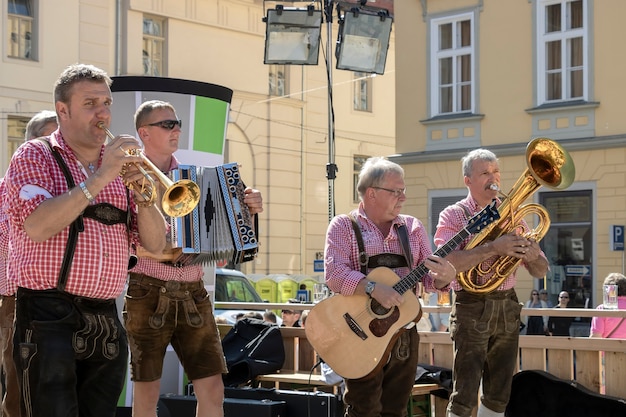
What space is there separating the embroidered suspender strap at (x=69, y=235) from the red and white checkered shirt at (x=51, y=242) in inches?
0.6

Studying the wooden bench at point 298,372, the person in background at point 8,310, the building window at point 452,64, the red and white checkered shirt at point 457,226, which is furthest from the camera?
the building window at point 452,64

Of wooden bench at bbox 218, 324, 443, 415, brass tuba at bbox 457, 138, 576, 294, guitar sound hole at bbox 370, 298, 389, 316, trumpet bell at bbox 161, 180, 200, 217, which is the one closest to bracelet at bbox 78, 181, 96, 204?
trumpet bell at bbox 161, 180, 200, 217

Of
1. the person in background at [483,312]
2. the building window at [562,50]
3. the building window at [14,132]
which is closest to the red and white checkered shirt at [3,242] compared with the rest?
the person in background at [483,312]

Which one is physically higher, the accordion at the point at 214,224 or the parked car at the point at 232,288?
the accordion at the point at 214,224

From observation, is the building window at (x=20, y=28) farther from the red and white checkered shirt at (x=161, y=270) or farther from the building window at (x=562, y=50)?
the red and white checkered shirt at (x=161, y=270)

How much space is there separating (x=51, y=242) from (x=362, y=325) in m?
2.28

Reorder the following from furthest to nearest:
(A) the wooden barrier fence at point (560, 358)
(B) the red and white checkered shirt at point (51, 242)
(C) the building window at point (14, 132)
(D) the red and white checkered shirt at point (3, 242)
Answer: (C) the building window at point (14, 132), (A) the wooden barrier fence at point (560, 358), (D) the red and white checkered shirt at point (3, 242), (B) the red and white checkered shirt at point (51, 242)

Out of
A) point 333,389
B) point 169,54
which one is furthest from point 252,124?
point 333,389

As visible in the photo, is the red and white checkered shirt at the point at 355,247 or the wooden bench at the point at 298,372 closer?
the red and white checkered shirt at the point at 355,247

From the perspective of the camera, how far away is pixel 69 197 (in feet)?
13.7

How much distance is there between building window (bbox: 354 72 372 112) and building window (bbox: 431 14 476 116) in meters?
11.6

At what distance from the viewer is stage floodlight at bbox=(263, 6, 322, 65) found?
16156 mm

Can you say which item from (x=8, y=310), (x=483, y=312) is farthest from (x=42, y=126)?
(x=483, y=312)

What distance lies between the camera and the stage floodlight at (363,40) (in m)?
16.0
